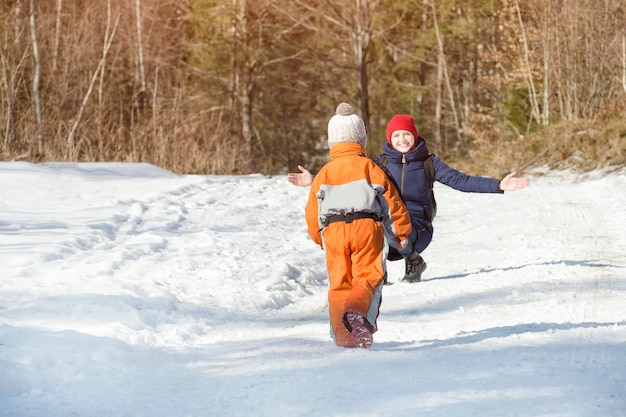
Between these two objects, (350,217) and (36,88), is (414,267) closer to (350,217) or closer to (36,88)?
(350,217)

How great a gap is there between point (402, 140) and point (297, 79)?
2666 cm

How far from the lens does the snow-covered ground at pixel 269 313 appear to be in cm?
381

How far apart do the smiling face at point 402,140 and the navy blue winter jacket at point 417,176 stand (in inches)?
1.3

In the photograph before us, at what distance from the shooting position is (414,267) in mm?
6879

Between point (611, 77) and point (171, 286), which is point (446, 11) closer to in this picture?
point (611, 77)

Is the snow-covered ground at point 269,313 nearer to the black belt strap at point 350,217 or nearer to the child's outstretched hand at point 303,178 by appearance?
the black belt strap at point 350,217

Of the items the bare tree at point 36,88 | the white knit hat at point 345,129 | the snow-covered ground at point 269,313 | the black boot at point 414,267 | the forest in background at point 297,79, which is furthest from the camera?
the forest in background at point 297,79

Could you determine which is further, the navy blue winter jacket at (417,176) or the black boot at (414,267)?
the black boot at (414,267)

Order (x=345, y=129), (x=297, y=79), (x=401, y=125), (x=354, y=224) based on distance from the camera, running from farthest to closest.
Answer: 1. (x=297, y=79)
2. (x=401, y=125)
3. (x=345, y=129)
4. (x=354, y=224)

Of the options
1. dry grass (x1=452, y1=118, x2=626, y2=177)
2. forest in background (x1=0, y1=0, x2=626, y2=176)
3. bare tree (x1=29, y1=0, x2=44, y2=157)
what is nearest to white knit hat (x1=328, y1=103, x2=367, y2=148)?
forest in background (x1=0, y1=0, x2=626, y2=176)

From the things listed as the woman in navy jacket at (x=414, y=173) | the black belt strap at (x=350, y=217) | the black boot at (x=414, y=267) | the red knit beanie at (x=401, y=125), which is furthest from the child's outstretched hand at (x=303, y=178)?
the black boot at (x=414, y=267)

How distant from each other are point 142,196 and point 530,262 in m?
4.89

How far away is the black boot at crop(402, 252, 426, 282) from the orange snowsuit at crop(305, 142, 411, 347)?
2.06m

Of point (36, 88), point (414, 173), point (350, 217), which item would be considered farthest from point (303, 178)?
point (36, 88)
